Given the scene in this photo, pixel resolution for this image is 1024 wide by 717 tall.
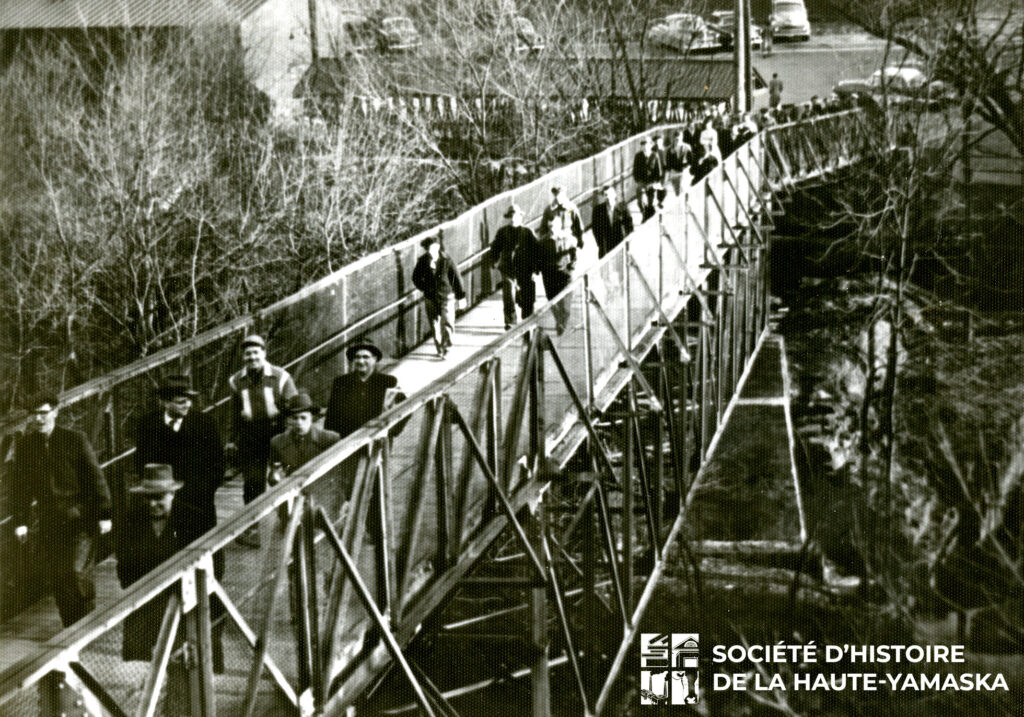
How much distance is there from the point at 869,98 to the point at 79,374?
31.1 metres

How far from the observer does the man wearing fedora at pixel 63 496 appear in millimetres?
8492

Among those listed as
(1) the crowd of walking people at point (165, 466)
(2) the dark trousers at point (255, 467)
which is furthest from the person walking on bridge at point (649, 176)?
(2) the dark trousers at point (255, 467)

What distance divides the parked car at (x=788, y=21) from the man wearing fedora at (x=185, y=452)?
53.0 metres

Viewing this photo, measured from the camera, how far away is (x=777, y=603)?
131 feet

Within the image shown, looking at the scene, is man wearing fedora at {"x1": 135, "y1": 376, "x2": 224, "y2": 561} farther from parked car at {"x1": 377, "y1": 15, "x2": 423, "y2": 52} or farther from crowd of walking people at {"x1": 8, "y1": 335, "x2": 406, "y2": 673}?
parked car at {"x1": 377, "y1": 15, "x2": 423, "y2": 52}

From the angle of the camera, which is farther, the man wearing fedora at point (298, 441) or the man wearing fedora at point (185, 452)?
the man wearing fedora at point (298, 441)

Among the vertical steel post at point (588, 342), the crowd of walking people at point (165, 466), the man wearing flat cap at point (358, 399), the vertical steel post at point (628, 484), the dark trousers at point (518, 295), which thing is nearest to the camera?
the crowd of walking people at point (165, 466)

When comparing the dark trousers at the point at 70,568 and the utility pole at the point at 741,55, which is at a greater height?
the utility pole at the point at 741,55

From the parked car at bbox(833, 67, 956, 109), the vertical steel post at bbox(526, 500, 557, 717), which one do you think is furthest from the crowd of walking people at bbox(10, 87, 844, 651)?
the parked car at bbox(833, 67, 956, 109)

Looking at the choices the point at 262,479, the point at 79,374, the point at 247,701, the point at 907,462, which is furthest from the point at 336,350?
the point at 907,462

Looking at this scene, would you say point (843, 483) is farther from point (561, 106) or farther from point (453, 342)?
point (453, 342)

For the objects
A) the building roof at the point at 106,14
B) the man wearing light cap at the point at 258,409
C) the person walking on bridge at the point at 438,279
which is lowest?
the person walking on bridge at the point at 438,279

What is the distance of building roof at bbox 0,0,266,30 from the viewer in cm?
4209
